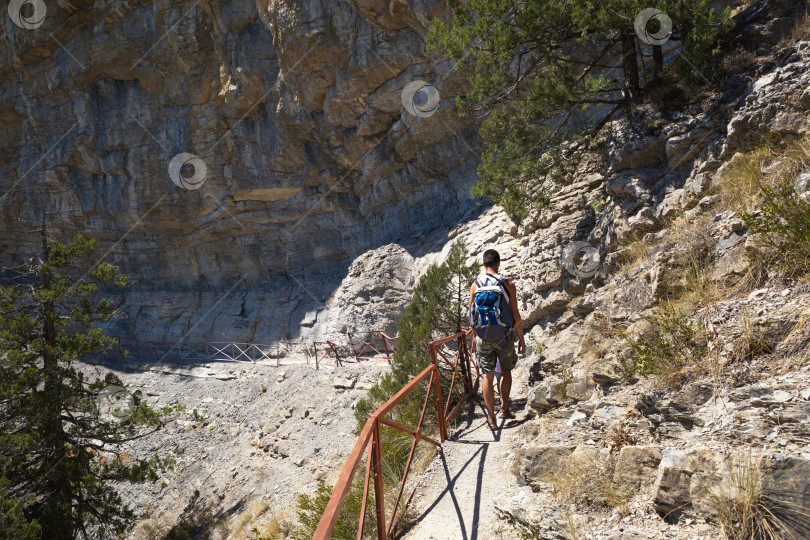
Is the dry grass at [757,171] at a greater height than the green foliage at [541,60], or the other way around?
the green foliage at [541,60]

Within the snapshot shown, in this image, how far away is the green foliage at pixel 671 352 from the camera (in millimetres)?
2867

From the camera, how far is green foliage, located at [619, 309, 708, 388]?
287 cm

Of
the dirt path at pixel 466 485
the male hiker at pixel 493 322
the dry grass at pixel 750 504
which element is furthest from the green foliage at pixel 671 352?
the dirt path at pixel 466 485

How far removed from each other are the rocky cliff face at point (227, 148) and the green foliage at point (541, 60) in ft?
25.9

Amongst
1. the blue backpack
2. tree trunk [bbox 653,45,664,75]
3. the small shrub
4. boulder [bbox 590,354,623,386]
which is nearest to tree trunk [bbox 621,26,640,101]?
tree trunk [bbox 653,45,664,75]

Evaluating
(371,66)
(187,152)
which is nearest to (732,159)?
(371,66)

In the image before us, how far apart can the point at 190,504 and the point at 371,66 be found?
1444cm

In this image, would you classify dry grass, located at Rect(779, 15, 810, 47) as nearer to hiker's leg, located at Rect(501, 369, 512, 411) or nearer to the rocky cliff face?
hiker's leg, located at Rect(501, 369, 512, 411)

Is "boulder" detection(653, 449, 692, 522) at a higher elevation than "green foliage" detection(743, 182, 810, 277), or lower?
lower

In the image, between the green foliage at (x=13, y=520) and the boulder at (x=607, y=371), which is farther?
the green foliage at (x=13, y=520)

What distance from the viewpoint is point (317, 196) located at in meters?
20.3

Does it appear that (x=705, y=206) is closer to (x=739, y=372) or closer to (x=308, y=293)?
(x=739, y=372)

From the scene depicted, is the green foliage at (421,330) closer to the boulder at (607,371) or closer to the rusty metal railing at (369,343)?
the boulder at (607,371)

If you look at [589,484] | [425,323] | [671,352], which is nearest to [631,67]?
[425,323]
